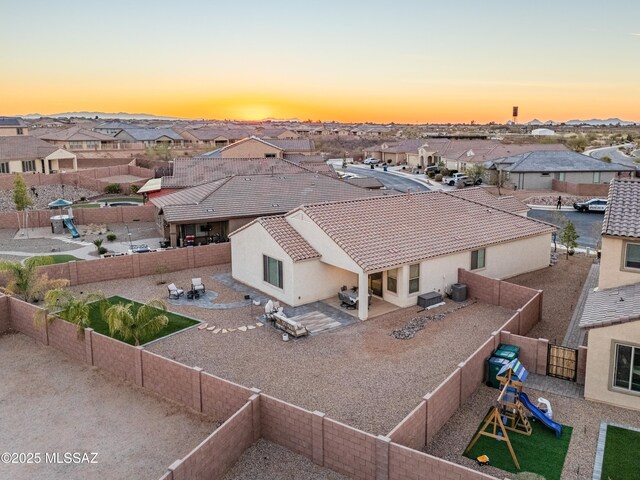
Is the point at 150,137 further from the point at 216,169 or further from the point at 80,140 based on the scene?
the point at 216,169

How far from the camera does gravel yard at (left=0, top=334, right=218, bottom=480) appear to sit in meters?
14.0

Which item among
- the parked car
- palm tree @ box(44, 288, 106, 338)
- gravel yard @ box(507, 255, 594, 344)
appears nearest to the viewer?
palm tree @ box(44, 288, 106, 338)

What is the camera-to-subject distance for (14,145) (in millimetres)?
69812

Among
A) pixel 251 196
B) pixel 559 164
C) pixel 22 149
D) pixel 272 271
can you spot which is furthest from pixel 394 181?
pixel 272 271

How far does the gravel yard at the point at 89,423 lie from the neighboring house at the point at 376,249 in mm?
9519

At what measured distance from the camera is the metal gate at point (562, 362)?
58.0ft

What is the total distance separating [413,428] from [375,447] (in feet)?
5.22

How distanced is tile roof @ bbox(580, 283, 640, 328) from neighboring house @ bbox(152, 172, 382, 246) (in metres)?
24.0

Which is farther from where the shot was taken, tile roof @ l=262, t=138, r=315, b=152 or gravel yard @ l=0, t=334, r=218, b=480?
tile roof @ l=262, t=138, r=315, b=152

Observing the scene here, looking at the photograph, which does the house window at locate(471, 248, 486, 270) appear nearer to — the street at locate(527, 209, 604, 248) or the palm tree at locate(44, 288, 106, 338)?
the street at locate(527, 209, 604, 248)

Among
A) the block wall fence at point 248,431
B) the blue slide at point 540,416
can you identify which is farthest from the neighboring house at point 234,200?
the blue slide at point 540,416

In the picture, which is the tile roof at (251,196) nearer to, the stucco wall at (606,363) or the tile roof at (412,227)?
the tile roof at (412,227)

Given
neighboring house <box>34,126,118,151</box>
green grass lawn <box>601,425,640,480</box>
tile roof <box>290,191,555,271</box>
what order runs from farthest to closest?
1. neighboring house <box>34,126,118,151</box>
2. tile roof <box>290,191,555,271</box>
3. green grass lawn <box>601,425,640,480</box>

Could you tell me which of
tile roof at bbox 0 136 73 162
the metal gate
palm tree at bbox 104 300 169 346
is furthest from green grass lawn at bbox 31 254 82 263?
tile roof at bbox 0 136 73 162
